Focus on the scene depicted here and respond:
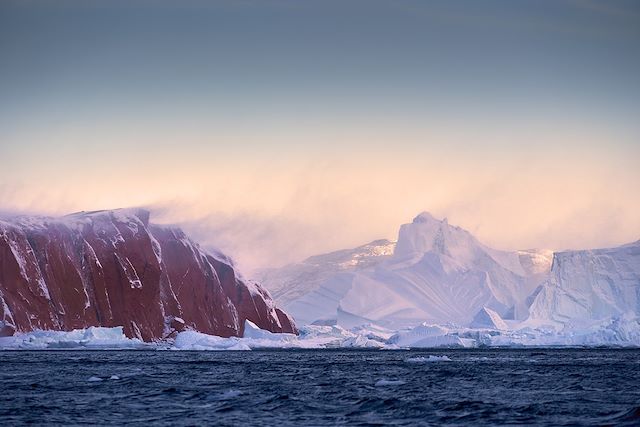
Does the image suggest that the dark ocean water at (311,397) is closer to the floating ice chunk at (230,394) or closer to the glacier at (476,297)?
the floating ice chunk at (230,394)

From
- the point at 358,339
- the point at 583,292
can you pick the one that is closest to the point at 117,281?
the point at 358,339

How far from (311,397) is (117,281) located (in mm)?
80842

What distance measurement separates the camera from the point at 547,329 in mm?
139625

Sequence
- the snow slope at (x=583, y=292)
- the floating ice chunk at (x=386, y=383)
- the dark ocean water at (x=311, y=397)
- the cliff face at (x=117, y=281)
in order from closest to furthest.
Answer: the dark ocean water at (x=311, y=397) < the floating ice chunk at (x=386, y=383) < the cliff face at (x=117, y=281) < the snow slope at (x=583, y=292)

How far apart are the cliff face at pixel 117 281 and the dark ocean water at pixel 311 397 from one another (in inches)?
1862

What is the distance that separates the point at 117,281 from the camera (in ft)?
383

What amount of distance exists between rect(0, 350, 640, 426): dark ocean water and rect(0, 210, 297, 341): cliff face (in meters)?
47.3

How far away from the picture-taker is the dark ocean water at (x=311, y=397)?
31.6m

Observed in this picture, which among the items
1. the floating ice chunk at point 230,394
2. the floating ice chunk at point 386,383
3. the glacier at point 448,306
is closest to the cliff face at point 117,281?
the glacier at point 448,306

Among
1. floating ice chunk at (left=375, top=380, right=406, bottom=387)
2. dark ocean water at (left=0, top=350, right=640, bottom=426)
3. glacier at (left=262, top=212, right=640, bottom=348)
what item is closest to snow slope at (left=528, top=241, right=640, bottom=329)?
glacier at (left=262, top=212, right=640, bottom=348)

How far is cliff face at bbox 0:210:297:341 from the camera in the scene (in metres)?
106

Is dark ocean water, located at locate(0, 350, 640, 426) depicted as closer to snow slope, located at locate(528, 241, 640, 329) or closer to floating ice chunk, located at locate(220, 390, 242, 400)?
floating ice chunk, located at locate(220, 390, 242, 400)

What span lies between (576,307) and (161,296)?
6768cm

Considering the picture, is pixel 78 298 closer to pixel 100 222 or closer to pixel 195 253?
pixel 100 222
